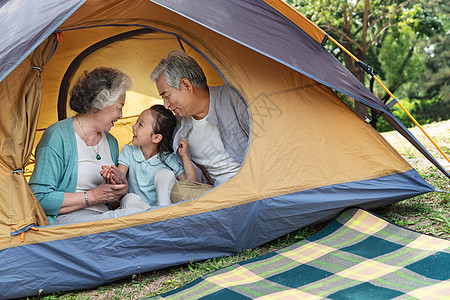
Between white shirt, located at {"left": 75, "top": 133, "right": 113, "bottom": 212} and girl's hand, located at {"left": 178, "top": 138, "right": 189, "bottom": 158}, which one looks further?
girl's hand, located at {"left": 178, "top": 138, "right": 189, "bottom": 158}

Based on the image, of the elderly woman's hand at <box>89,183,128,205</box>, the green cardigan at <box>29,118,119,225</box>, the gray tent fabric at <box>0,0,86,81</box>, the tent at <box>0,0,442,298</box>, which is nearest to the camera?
the gray tent fabric at <box>0,0,86,81</box>

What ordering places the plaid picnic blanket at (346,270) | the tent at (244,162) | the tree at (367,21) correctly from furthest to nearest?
the tree at (367,21)
the tent at (244,162)
the plaid picnic blanket at (346,270)

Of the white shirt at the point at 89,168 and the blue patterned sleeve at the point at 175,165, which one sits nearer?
the white shirt at the point at 89,168

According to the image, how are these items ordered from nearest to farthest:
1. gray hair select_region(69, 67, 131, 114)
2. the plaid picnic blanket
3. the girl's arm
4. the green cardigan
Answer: the plaid picnic blanket, the green cardigan, gray hair select_region(69, 67, 131, 114), the girl's arm

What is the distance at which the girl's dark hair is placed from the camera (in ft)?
10.2

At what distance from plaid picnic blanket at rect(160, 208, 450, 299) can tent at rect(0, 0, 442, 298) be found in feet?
0.78

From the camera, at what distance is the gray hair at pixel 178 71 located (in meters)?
2.94

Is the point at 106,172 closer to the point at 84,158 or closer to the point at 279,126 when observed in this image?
the point at 84,158

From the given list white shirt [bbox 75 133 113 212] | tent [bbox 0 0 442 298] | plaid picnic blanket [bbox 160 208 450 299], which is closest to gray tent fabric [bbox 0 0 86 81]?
tent [bbox 0 0 442 298]

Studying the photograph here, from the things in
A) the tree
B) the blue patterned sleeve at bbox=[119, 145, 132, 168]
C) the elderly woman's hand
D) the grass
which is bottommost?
the grass

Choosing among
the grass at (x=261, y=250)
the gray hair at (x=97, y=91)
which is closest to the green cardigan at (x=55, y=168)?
the gray hair at (x=97, y=91)

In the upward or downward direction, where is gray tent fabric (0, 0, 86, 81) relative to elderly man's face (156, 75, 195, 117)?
upward

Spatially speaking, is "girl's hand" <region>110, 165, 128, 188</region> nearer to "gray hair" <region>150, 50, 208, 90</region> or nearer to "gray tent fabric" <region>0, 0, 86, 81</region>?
"gray hair" <region>150, 50, 208, 90</region>

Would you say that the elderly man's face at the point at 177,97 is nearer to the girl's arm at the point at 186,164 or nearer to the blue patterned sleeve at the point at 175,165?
the girl's arm at the point at 186,164
